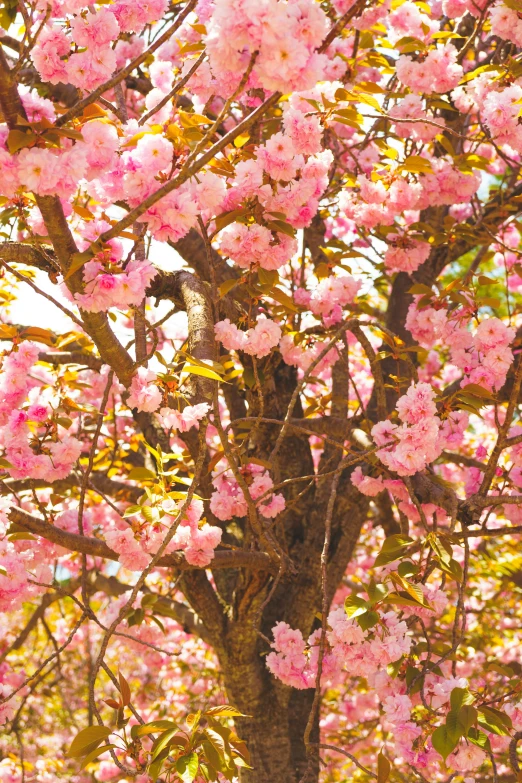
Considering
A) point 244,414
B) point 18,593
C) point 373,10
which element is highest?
point 373,10

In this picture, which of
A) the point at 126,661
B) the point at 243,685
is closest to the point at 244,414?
the point at 243,685

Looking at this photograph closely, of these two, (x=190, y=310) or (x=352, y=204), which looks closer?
(x=190, y=310)

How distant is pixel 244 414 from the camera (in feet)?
10.9

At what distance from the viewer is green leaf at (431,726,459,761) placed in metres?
1.74

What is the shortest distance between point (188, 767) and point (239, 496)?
0.99 m

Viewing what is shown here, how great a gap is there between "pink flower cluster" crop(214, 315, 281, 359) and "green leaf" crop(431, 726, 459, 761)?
3.49 feet

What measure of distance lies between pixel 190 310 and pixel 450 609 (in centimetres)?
389

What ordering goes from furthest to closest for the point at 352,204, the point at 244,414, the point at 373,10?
the point at 244,414 → the point at 373,10 → the point at 352,204

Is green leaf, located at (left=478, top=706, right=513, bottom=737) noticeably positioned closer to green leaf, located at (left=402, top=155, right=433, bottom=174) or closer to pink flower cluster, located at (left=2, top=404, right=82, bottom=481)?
pink flower cluster, located at (left=2, top=404, right=82, bottom=481)

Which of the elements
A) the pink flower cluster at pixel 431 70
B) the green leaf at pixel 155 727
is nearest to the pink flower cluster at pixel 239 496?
the green leaf at pixel 155 727

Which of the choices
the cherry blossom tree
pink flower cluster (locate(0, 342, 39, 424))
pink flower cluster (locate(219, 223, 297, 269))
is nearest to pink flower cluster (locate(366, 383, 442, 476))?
the cherry blossom tree

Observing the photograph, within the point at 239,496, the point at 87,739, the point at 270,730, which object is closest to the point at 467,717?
the point at 87,739

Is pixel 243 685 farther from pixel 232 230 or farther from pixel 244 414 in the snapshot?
pixel 232 230

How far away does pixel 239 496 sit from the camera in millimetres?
2471
